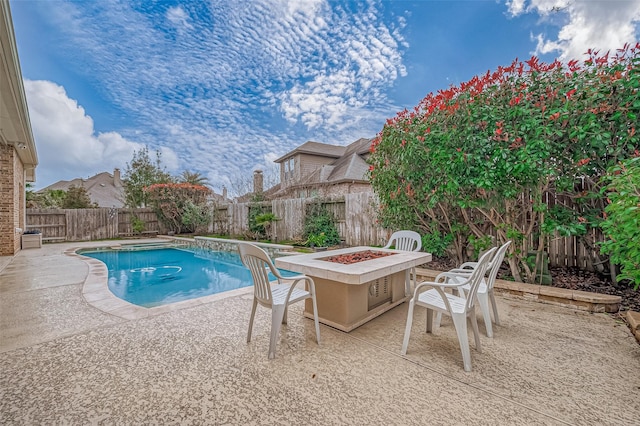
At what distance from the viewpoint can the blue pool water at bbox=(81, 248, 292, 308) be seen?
5516 mm

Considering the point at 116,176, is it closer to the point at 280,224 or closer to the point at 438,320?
the point at 280,224

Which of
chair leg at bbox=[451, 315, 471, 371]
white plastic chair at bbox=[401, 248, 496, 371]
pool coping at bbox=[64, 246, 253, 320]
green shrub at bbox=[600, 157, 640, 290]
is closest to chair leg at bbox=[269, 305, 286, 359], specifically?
white plastic chair at bbox=[401, 248, 496, 371]

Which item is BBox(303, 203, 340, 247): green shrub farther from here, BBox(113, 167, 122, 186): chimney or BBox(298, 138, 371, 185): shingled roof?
BBox(113, 167, 122, 186): chimney

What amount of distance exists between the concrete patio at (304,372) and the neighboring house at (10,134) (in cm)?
343

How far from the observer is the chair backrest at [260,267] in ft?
7.95

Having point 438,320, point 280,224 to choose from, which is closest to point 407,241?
point 438,320

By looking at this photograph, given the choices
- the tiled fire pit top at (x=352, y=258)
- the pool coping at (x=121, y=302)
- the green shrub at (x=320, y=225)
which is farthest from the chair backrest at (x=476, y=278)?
the green shrub at (x=320, y=225)

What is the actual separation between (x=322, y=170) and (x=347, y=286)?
15073mm

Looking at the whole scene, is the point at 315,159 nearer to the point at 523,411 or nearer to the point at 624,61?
the point at 624,61

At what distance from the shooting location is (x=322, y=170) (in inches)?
696

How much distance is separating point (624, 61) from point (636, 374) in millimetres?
3555

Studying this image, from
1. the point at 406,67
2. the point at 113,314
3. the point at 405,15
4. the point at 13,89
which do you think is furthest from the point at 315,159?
the point at 113,314

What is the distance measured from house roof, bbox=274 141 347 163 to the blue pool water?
9455 mm

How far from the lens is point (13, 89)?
4.71 m
